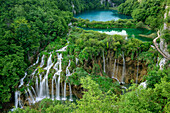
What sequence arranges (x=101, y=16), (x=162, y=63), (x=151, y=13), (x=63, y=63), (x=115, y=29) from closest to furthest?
(x=162, y=63) < (x=63, y=63) < (x=151, y=13) < (x=115, y=29) < (x=101, y=16)

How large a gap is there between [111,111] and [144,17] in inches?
1056

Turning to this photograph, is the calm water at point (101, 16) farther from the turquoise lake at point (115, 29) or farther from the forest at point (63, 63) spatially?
the forest at point (63, 63)

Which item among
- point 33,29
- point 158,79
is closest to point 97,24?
point 33,29

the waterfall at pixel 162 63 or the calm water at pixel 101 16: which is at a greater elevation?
the calm water at pixel 101 16

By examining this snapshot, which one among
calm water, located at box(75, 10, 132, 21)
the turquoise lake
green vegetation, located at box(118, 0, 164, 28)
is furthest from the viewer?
calm water, located at box(75, 10, 132, 21)

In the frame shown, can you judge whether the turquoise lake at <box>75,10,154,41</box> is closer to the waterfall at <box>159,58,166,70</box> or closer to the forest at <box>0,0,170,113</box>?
the forest at <box>0,0,170,113</box>

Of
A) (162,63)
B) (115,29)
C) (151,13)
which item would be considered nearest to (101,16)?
(115,29)

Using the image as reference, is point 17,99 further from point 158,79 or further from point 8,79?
point 158,79

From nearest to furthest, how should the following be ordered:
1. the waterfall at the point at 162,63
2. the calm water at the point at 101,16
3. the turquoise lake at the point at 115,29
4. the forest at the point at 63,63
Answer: the waterfall at the point at 162,63 < the forest at the point at 63,63 < the turquoise lake at the point at 115,29 < the calm water at the point at 101,16

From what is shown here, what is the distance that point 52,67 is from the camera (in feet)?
50.3

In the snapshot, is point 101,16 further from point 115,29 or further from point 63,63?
point 63,63

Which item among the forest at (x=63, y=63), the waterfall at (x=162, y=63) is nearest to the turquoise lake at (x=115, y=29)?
the forest at (x=63, y=63)

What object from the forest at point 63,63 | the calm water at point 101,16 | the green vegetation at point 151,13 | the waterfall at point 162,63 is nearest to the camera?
the waterfall at point 162,63

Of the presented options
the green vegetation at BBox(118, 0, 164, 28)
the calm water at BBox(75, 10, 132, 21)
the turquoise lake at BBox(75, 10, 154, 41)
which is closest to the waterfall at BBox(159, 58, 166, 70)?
the turquoise lake at BBox(75, 10, 154, 41)
